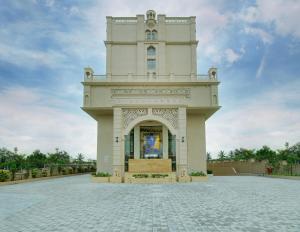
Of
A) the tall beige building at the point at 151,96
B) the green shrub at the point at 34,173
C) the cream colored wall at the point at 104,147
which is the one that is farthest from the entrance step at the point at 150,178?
the green shrub at the point at 34,173

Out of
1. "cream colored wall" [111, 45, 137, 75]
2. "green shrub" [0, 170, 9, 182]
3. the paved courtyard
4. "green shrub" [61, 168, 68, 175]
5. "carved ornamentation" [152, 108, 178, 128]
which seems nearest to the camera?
the paved courtyard

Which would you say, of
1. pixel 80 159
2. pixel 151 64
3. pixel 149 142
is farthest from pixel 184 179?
pixel 80 159

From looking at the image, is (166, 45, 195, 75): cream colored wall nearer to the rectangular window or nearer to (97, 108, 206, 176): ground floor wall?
the rectangular window

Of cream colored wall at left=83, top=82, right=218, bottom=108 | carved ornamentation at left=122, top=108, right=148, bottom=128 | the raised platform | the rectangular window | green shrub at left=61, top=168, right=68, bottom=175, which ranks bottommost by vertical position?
green shrub at left=61, top=168, right=68, bottom=175

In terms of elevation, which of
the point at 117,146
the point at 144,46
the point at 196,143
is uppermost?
the point at 144,46

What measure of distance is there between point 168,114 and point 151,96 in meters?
3.29

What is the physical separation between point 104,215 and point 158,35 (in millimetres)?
23223

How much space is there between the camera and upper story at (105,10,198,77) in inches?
1071

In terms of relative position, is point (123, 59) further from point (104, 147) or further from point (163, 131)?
point (104, 147)

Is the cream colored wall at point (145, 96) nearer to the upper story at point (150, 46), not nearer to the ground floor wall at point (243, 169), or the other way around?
the upper story at point (150, 46)

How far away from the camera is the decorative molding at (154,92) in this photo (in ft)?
78.0

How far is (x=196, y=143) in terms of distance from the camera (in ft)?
82.5

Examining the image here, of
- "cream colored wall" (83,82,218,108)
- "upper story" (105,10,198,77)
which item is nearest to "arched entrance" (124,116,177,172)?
"cream colored wall" (83,82,218,108)

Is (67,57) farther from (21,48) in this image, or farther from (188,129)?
(188,129)
